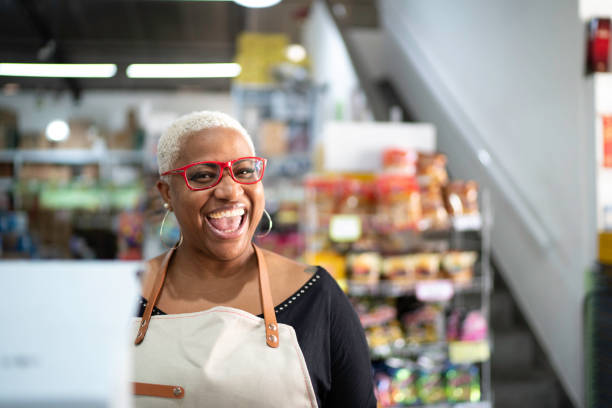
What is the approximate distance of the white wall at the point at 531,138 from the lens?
11.8 ft

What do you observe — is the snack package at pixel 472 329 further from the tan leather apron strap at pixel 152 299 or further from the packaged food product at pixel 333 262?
the tan leather apron strap at pixel 152 299

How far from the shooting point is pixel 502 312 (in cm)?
423

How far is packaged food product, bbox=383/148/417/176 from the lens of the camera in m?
3.38

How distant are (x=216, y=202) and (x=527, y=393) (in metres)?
3.55

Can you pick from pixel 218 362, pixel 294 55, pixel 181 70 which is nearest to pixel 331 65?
pixel 294 55

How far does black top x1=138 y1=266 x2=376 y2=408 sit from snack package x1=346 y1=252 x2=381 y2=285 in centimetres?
195

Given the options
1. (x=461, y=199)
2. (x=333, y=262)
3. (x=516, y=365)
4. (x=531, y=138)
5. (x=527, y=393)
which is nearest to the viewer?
(x=333, y=262)

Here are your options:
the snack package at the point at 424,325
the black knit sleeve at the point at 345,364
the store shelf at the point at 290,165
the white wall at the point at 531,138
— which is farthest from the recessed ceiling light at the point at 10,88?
the store shelf at the point at 290,165

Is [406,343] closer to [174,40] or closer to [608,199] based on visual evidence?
[608,199]

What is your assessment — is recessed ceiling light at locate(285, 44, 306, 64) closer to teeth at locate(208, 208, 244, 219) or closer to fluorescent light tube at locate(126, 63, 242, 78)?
fluorescent light tube at locate(126, 63, 242, 78)

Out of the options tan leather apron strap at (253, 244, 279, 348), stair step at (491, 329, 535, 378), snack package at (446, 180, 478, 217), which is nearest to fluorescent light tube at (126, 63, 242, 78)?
tan leather apron strap at (253, 244, 279, 348)

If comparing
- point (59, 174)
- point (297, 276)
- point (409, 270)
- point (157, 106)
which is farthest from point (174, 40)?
point (297, 276)

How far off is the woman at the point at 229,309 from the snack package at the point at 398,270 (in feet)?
6.71

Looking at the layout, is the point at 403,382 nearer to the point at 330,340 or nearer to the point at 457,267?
the point at 457,267
